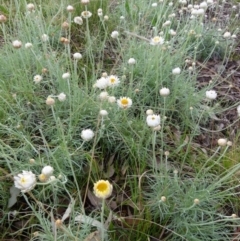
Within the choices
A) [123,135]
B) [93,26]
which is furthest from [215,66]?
[123,135]

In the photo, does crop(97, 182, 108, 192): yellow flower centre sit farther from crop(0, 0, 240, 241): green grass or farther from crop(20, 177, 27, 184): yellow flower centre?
crop(20, 177, 27, 184): yellow flower centre

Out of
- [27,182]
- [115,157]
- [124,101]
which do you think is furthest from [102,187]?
[115,157]

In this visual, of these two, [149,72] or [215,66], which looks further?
[215,66]

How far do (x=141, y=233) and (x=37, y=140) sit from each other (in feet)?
2.06

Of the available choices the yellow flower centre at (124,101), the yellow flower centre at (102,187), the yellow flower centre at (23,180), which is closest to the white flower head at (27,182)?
the yellow flower centre at (23,180)

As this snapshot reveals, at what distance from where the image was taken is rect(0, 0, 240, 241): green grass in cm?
126

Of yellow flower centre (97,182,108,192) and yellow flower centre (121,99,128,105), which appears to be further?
yellow flower centre (121,99,128,105)

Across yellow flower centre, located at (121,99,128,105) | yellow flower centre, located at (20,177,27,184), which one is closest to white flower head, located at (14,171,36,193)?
yellow flower centre, located at (20,177,27,184)

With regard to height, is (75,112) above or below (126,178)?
above

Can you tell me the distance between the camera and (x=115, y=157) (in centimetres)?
158

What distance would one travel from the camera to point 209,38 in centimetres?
247

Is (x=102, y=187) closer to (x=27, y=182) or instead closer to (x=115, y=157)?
(x=27, y=182)

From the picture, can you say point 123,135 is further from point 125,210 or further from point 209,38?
point 209,38

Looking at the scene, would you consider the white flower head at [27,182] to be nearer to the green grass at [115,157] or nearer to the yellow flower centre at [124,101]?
the green grass at [115,157]
